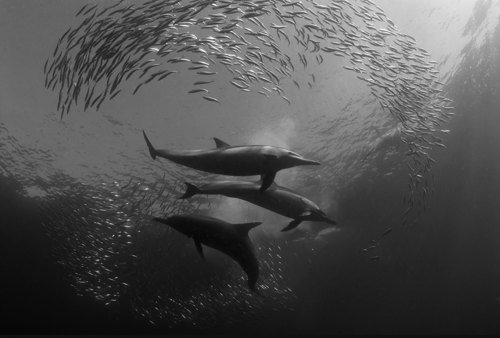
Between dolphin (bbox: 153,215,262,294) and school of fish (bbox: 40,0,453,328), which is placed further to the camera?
school of fish (bbox: 40,0,453,328)

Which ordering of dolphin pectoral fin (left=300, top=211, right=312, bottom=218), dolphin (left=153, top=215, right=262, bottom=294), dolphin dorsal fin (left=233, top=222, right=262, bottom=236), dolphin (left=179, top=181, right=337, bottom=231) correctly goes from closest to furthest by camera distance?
dolphin (left=153, top=215, right=262, bottom=294) < dolphin dorsal fin (left=233, top=222, right=262, bottom=236) < dolphin (left=179, top=181, right=337, bottom=231) < dolphin pectoral fin (left=300, top=211, right=312, bottom=218)

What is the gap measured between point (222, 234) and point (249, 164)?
0.94 metres

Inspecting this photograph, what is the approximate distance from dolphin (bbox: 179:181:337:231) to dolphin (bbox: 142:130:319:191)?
229mm

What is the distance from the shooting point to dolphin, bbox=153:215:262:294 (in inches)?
174

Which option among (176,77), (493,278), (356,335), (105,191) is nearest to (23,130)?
(105,191)

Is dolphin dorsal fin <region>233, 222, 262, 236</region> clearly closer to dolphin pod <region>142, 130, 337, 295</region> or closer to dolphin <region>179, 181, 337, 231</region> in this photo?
dolphin pod <region>142, 130, 337, 295</region>

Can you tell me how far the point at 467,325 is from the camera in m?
31.7

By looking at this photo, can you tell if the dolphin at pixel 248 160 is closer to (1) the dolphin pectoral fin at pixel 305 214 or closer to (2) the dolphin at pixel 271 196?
(2) the dolphin at pixel 271 196

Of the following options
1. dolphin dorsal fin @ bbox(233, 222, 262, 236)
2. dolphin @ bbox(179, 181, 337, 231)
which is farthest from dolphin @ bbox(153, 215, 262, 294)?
dolphin @ bbox(179, 181, 337, 231)

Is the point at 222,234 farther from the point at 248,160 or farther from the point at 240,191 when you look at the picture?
the point at 248,160

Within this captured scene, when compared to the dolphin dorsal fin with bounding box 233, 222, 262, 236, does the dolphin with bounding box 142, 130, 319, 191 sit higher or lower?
higher

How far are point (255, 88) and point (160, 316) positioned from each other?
19934mm

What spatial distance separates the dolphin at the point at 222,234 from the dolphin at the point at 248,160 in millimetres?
619

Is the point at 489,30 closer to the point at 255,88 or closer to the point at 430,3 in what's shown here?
the point at 430,3
